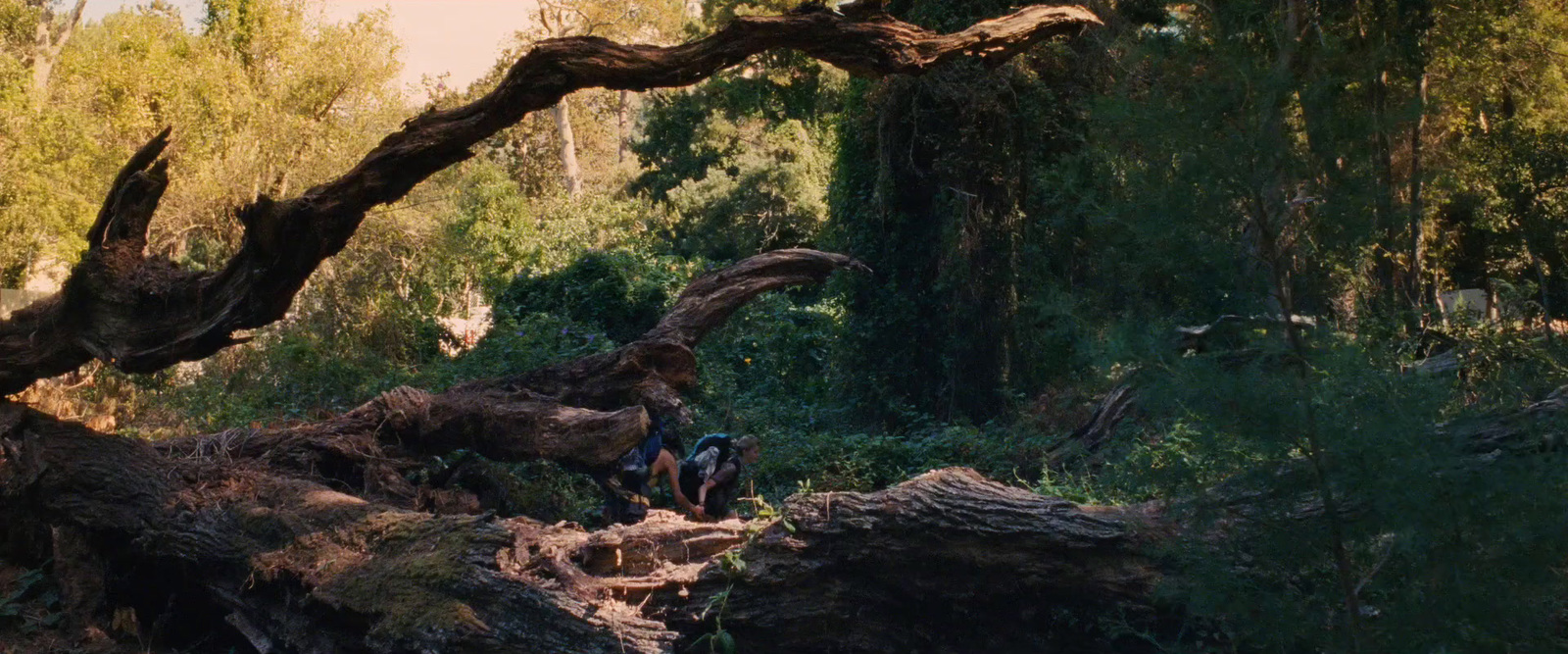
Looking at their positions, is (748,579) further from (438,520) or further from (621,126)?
(621,126)

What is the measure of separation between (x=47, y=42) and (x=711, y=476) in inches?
805

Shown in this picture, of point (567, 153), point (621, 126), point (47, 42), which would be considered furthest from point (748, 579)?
point (621, 126)

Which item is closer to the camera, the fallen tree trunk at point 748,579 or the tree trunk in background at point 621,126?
the fallen tree trunk at point 748,579

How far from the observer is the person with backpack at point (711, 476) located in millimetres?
8523

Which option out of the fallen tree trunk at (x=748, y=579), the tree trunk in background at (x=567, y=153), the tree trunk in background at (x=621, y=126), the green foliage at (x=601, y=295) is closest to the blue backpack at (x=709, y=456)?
the fallen tree trunk at (x=748, y=579)

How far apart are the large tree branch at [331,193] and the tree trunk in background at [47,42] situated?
16291 millimetres

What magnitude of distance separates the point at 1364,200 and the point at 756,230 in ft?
75.3

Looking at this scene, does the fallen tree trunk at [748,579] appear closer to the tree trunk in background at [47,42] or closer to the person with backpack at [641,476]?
the person with backpack at [641,476]

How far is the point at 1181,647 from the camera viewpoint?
4633mm

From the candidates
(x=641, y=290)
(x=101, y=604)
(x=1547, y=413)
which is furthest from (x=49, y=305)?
(x=641, y=290)

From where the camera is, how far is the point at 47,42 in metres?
22.7

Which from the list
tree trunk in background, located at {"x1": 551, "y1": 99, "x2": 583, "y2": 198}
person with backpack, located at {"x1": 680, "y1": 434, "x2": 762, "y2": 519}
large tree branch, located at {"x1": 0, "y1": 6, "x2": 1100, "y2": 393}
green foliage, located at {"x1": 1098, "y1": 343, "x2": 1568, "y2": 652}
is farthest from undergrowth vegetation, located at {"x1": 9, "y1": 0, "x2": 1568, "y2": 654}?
tree trunk in background, located at {"x1": 551, "y1": 99, "x2": 583, "y2": 198}

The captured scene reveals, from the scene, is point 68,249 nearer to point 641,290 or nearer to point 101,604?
point 641,290

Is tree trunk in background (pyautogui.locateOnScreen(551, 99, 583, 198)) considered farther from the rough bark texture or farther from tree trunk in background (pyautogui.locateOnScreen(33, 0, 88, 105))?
the rough bark texture
